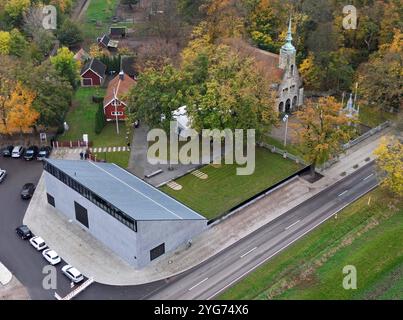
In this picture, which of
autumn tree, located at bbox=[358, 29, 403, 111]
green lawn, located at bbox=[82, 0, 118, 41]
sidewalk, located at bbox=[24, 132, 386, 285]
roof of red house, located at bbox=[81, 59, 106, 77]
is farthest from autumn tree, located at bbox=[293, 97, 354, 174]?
green lawn, located at bbox=[82, 0, 118, 41]

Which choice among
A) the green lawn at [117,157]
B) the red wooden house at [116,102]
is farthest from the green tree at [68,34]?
the green lawn at [117,157]

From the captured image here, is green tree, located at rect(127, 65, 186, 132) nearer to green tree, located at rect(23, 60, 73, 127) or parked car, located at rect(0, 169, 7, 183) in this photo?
green tree, located at rect(23, 60, 73, 127)

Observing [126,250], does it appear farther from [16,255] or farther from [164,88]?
[164,88]

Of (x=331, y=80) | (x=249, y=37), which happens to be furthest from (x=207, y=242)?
(x=249, y=37)

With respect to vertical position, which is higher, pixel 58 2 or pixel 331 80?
pixel 58 2

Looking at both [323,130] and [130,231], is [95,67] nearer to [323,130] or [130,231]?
[323,130]

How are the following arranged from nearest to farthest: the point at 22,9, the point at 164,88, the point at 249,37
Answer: the point at 164,88 < the point at 249,37 < the point at 22,9
